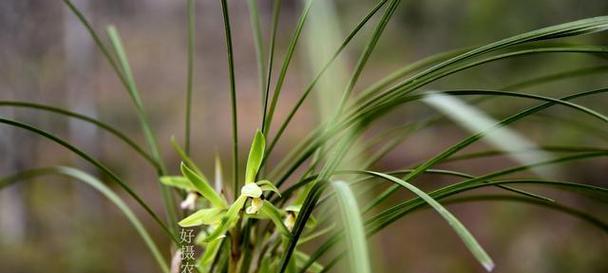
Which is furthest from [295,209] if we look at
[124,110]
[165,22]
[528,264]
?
[165,22]

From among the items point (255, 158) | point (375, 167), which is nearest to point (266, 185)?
point (255, 158)

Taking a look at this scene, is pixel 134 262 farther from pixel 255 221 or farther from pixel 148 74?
pixel 148 74

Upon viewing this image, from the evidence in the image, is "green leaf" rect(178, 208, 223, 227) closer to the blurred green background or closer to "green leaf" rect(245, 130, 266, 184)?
"green leaf" rect(245, 130, 266, 184)

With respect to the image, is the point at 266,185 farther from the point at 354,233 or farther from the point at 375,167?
the point at 375,167

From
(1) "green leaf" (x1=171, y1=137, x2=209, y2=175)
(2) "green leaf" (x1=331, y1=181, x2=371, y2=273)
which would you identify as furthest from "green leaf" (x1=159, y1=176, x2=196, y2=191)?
(2) "green leaf" (x1=331, y1=181, x2=371, y2=273)

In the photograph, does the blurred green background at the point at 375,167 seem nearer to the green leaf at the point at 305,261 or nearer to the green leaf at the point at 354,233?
the green leaf at the point at 305,261

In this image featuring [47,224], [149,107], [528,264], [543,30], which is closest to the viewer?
[543,30]

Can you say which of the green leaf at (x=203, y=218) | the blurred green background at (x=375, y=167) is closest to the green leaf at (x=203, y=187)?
the green leaf at (x=203, y=218)
